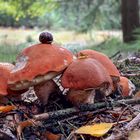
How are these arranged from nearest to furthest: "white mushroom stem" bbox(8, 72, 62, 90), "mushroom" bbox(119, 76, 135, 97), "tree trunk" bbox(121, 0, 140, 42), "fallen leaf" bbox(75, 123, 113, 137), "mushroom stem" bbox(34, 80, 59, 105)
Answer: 1. "fallen leaf" bbox(75, 123, 113, 137)
2. "white mushroom stem" bbox(8, 72, 62, 90)
3. "mushroom stem" bbox(34, 80, 59, 105)
4. "mushroom" bbox(119, 76, 135, 97)
5. "tree trunk" bbox(121, 0, 140, 42)

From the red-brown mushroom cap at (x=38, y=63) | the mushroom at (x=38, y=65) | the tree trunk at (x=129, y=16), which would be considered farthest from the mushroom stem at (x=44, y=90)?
→ the tree trunk at (x=129, y=16)

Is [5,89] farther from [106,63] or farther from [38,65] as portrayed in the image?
[106,63]

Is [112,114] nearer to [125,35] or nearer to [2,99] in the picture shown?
[2,99]

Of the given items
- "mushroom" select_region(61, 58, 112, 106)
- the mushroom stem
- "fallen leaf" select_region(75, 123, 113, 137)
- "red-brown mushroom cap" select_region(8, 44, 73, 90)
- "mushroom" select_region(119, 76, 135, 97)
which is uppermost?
"red-brown mushroom cap" select_region(8, 44, 73, 90)

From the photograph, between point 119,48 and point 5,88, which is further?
point 119,48

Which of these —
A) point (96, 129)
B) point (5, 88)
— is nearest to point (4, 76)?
point (5, 88)

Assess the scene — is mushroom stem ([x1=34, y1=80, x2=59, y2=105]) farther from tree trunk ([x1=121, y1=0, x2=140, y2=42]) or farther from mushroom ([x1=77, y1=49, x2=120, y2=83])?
tree trunk ([x1=121, y1=0, x2=140, y2=42])

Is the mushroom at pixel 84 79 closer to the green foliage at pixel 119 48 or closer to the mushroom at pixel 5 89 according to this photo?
the mushroom at pixel 5 89

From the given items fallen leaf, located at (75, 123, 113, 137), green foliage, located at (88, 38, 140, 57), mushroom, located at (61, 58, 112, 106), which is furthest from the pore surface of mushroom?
green foliage, located at (88, 38, 140, 57)

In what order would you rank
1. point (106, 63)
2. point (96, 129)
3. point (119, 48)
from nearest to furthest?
point (96, 129) → point (106, 63) → point (119, 48)
